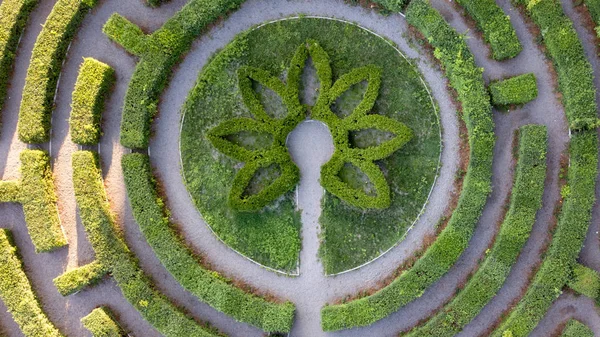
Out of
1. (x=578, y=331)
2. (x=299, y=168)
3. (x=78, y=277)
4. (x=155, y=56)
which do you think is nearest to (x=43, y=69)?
(x=155, y=56)

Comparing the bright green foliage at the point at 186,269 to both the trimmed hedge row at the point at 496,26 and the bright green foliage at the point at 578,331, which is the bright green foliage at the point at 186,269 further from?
the trimmed hedge row at the point at 496,26

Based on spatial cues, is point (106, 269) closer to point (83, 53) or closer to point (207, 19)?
point (83, 53)

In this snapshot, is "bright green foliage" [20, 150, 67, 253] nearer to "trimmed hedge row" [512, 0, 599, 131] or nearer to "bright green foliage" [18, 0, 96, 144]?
"bright green foliage" [18, 0, 96, 144]

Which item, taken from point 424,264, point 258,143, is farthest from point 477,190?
point 258,143

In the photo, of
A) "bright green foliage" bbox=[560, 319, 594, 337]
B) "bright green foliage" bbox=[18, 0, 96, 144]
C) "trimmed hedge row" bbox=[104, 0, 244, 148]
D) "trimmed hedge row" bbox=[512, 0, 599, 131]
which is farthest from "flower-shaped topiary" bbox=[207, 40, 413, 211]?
"bright green foliage" bbox=[560, 319, 594, 337]

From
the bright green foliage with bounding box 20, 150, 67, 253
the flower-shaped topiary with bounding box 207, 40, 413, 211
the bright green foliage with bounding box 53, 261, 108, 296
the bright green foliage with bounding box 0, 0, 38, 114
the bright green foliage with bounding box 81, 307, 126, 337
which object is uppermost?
the bright green foliage with bounding box 0, 0, 38, 114

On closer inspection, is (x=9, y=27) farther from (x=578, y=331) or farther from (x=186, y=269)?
(x=578, y=331)

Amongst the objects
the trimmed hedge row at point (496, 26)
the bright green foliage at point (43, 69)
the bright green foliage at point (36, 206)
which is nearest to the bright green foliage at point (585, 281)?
the trimmed hedge row at point (496, 26)
